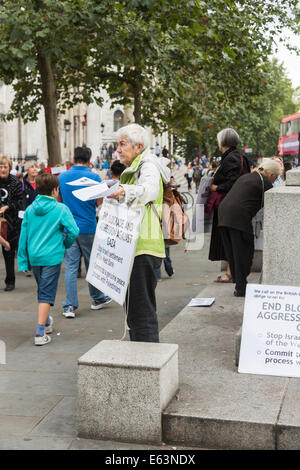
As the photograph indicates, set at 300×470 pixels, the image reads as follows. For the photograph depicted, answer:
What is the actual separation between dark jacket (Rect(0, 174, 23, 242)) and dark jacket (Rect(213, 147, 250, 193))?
3164mm

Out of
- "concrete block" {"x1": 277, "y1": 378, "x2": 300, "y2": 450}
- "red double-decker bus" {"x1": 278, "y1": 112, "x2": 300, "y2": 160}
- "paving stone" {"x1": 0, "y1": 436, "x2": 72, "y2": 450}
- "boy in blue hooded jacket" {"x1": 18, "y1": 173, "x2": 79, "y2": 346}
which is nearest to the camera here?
"concrete block" {"x1": 277, "y1": 378, "x2": 300, "y2": 450}

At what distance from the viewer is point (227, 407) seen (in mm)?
4535

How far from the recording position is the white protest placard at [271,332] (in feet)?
16.8

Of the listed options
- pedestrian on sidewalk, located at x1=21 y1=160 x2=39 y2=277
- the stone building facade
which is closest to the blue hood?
pedestrian on sidewalk, located at x1=21 y1=160 x2=39 y2=277

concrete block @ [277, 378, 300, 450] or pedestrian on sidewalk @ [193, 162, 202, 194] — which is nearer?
concrete block @ [277, 378, 300, 450]

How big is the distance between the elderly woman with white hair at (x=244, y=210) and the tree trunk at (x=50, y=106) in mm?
8493

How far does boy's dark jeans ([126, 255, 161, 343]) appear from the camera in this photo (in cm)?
506

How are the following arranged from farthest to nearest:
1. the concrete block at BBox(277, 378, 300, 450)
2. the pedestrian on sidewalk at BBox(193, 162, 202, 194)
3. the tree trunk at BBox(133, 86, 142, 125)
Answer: the pedestrian on sidewalk at BBox(193, 162, 202, 194), the tree trunk at BBox(133, 86, 142, 125), the concrete block at BBox(277, 378, 300, 450)

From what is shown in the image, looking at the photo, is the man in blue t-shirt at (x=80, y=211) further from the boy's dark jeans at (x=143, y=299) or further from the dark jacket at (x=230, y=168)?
the boy's dark jeans at (x=143, y=299)

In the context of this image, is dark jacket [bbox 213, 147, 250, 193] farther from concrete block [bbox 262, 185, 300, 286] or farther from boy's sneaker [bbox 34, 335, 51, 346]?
concrete block [bbox 262, 185, 300, 286]
